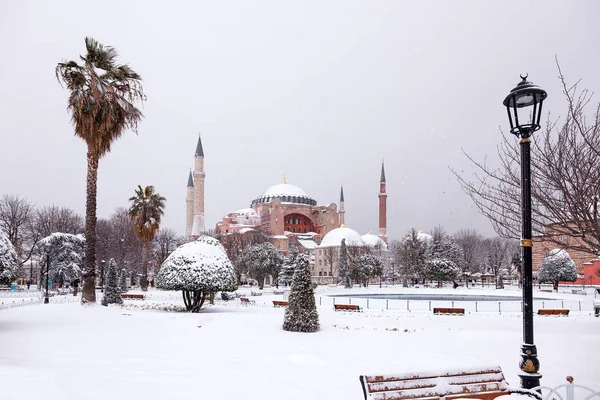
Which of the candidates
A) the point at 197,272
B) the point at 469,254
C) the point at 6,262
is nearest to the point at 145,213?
the point at 197,272

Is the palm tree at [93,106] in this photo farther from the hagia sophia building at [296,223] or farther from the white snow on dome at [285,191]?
the white snow on dome at [285,191]

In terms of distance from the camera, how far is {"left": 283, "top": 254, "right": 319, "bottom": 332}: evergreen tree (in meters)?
15.4

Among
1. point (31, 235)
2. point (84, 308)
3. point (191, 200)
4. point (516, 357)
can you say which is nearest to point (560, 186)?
point (516, 357)

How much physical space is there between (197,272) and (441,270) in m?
38.0

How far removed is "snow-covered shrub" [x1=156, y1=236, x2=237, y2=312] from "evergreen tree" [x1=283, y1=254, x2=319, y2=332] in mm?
5636

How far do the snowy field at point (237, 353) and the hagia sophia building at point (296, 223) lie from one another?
61.3 metres

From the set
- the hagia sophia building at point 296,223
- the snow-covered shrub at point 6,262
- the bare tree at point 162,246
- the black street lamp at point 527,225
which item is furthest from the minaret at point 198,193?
the black street lamp at point 527,225

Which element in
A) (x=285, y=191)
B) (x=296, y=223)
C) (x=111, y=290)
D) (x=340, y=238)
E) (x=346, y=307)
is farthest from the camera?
(x=285, y=191)

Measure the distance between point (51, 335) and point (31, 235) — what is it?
43.5m

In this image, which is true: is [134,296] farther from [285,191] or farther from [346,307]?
[285,191]

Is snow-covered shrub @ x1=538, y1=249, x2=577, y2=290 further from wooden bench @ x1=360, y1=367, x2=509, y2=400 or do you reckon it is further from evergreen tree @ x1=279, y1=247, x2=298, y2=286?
wooden bench @ x1=360, y1=367, x2=509, y2=400

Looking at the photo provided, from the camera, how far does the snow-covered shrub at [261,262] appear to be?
4994 cm

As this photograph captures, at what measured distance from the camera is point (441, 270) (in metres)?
51.5

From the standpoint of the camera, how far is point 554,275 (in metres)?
44.4
